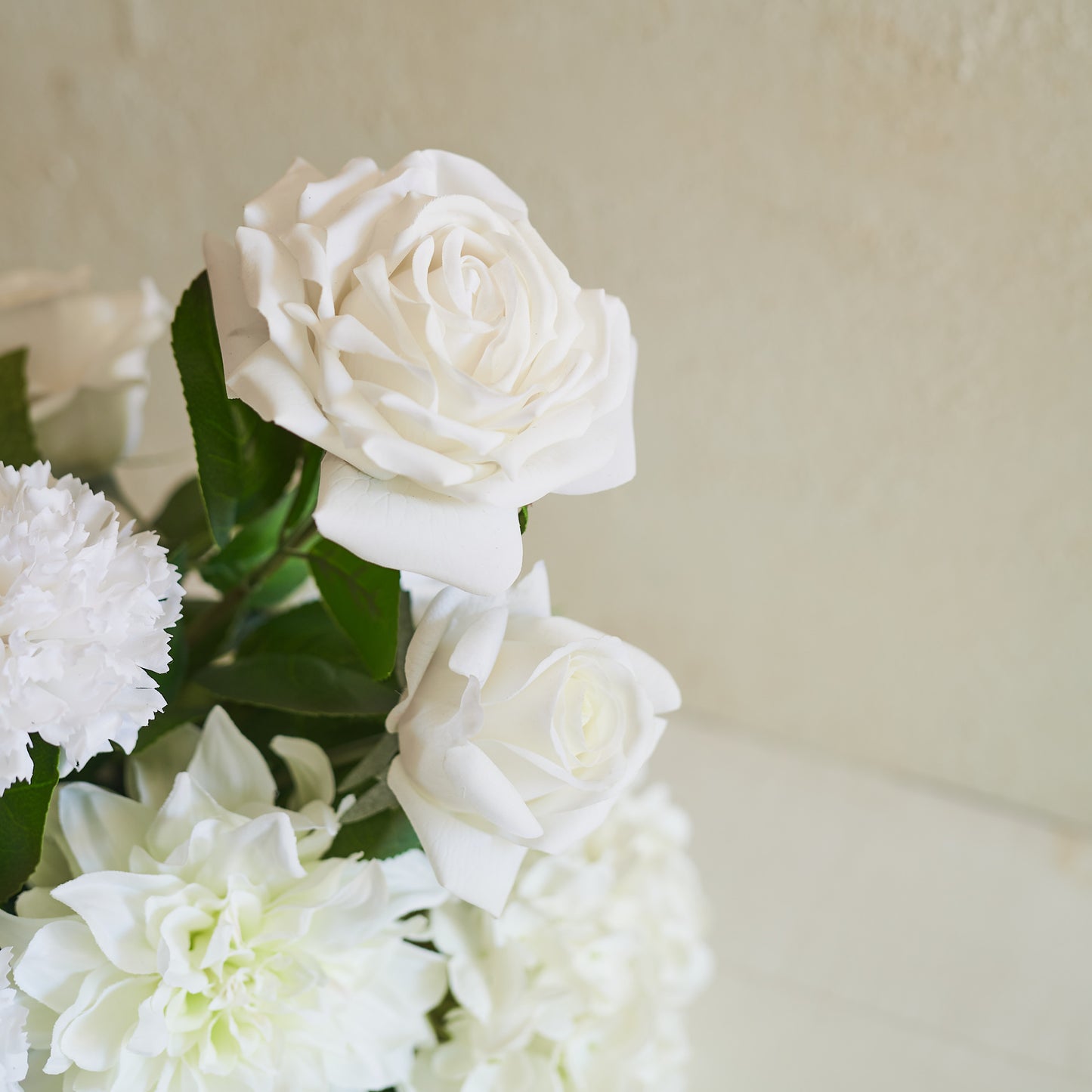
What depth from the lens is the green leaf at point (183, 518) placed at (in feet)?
1.36

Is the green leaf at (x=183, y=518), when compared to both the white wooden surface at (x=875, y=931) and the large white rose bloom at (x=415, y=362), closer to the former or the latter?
the large white rose bloom at (x=415, y=362)

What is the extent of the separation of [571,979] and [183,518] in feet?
0.82

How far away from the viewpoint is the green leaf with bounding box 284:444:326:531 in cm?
33

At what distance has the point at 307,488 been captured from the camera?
1.11ft

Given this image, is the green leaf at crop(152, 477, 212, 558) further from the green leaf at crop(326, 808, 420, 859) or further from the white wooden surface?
the white wooden surface

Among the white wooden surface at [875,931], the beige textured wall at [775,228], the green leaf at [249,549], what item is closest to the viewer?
the green leaf at [249,549]

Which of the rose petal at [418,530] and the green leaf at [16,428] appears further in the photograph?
the green leaf at [16,428]

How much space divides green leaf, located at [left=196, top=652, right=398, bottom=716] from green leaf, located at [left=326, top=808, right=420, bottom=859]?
0.12 feet

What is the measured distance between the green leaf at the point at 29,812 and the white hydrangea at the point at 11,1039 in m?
0.04

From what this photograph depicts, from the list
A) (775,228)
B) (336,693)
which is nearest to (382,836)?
(336,693)

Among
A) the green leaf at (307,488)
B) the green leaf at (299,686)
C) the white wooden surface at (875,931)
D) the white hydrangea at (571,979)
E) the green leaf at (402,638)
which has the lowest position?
the white wooden surface at (875,931)

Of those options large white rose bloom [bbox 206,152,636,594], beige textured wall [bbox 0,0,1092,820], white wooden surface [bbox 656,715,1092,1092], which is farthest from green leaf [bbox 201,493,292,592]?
white wooden surface [bbox 656,715,1092,1092]

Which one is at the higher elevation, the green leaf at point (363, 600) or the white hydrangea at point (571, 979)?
the green leaf at point (363, 600)

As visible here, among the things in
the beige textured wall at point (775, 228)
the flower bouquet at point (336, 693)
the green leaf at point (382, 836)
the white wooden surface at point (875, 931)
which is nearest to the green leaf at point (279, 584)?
the flower bouquet at point (336, 693)
